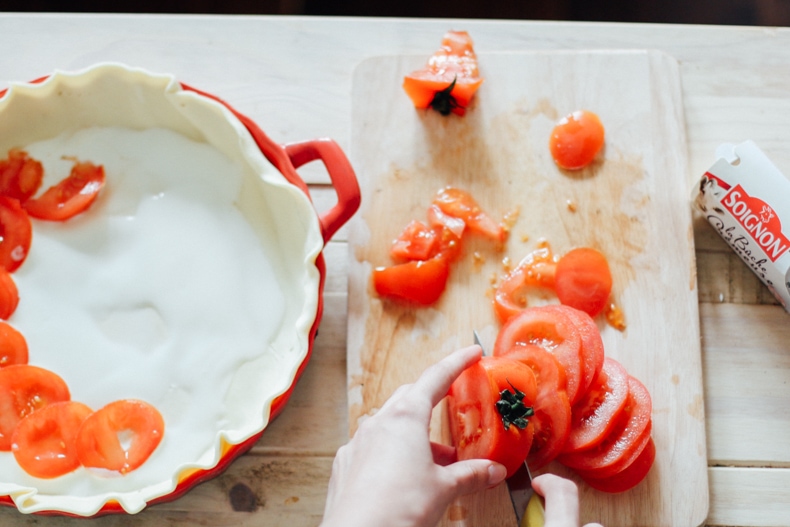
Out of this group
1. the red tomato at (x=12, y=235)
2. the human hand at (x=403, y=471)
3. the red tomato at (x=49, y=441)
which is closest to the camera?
A: the human hand at (x=403, y=471)

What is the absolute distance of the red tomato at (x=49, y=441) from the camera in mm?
969

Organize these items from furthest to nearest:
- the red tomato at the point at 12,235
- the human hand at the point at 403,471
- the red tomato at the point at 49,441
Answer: the red tomato at the point at 12,235, the red tomato at the point at 49,441, the human hand at the point at 403,471

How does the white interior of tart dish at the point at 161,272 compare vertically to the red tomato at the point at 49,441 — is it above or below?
above

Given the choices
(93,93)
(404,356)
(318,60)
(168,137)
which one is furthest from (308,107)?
(404,356)

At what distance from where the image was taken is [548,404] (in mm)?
990

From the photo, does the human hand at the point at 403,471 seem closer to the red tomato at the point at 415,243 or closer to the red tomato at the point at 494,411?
the red tomato at the point at 494,411

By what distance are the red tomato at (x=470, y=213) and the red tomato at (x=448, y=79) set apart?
Answer: 0.16 metres

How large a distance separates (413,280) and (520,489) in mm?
361

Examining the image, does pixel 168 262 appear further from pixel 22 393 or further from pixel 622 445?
pixel 622 445

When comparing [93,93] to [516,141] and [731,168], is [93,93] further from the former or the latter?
[731,168]

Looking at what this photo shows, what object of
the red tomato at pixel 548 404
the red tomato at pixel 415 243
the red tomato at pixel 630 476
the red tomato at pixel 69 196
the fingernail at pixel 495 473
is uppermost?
the red tomato at pixel 69 196

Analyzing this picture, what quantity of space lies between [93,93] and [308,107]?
357mm

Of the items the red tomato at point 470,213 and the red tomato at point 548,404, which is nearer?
the red tomato at point 548,404

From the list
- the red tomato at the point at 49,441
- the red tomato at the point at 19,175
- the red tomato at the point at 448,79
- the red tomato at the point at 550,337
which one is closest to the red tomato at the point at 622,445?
the red tomato at the point at 550,337
